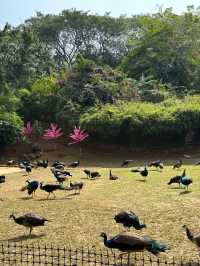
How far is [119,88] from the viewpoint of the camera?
43.2 meters

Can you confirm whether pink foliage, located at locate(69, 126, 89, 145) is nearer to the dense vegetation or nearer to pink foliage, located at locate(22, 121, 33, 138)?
the dense vegetation

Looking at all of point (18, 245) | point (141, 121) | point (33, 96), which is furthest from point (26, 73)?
point (18, 245)

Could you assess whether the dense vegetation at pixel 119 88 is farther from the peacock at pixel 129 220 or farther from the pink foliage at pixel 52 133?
the peacock at pixel 129 220

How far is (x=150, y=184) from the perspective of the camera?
2039cm

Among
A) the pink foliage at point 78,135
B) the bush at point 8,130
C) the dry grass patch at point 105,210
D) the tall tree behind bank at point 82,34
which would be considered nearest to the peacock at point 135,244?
the dry grass patch at point 105,210

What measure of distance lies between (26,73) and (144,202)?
33.7m

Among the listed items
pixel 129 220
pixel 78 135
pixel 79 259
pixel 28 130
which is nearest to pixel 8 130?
pixel 28 130

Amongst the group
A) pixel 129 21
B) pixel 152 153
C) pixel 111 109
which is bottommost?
pixel 152 153

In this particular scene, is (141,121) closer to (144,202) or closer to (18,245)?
(144,202)

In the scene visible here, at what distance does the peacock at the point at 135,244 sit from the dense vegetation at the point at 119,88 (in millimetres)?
26716

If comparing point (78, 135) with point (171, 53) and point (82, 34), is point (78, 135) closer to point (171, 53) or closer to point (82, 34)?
point (171, 53)

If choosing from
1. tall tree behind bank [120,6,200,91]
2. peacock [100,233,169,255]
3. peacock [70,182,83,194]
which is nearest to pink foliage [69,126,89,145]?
tall tree behind bank [120,6,200,91]

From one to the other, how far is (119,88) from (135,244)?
33379 mm

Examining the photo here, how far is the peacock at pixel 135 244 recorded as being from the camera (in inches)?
403
